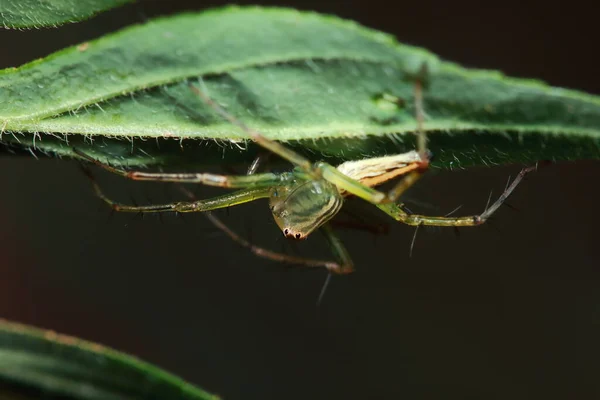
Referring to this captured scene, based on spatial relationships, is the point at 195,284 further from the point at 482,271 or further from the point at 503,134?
the point at 503,134

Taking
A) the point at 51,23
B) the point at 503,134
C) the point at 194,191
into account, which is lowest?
the point at 503,134

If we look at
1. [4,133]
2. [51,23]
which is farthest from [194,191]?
[51,23]

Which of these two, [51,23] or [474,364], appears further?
[474,364]

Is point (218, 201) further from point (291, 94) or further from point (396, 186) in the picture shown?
point (291, 94)

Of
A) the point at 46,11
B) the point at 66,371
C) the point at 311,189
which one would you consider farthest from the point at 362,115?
the point at 66,371

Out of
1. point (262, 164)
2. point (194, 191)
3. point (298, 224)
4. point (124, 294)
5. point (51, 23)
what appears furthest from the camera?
point (124, 294)
